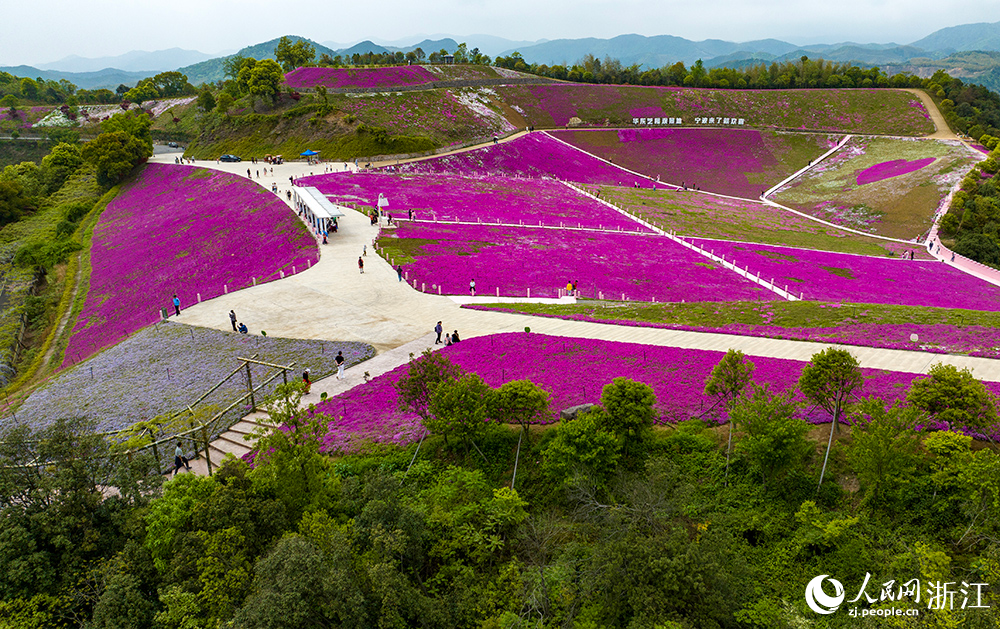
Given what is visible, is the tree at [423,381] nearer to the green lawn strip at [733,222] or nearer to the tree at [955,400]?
the tree at [955,400]

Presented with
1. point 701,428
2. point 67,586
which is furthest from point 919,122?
point 67,586

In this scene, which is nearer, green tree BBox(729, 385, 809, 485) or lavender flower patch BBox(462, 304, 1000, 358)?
green tree BBox(729, 385, 809, 485)

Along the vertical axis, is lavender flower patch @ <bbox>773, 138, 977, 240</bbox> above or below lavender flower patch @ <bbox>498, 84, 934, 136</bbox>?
below

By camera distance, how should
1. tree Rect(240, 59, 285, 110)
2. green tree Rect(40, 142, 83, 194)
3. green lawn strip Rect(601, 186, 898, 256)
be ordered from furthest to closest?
tree Rect(240, 59, 285, 110) < green tree Rect(40, 142, 83, 194) < green lawn strip Rect(601, 186, 898, 256)

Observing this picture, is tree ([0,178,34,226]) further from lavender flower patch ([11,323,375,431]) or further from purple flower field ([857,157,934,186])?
purple flower field ([857,157,934,186])

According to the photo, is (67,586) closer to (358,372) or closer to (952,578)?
(358,372)

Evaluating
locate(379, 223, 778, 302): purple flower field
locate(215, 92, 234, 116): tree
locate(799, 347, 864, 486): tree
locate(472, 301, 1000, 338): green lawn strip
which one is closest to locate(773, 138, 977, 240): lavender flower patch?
locate(379, 223, 778, 302): purple flower field
